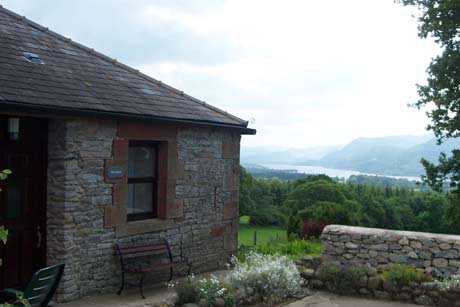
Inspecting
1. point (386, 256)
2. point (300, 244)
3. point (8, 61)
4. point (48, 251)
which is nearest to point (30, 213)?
point (48, 251)

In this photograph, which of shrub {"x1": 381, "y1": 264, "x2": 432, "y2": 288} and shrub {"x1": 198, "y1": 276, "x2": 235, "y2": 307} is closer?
shrub {"x1": 198, "y1": 276, "x2": 235, "y2": 307}

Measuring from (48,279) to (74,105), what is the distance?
2.66m

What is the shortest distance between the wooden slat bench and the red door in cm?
115

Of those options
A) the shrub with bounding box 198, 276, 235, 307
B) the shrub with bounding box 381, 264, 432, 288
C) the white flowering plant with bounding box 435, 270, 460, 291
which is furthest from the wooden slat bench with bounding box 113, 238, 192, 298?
the white flowering plant with bounding box 435, 270, 460, 291

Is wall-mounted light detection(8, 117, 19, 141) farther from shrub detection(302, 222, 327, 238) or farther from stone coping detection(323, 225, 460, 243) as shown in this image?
shrub detection(302, 222, 327, 238)

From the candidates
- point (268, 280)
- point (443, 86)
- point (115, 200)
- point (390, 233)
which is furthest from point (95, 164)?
point (443, 86)

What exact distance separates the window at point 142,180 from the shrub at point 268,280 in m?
1.91

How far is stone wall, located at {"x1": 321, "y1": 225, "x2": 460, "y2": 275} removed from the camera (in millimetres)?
8531

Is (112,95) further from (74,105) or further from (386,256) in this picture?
(386,256)

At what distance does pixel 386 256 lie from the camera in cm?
908

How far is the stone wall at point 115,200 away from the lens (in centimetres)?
707

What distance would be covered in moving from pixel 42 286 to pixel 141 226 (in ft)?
10.6

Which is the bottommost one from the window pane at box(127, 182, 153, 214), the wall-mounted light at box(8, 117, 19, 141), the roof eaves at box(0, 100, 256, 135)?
the window pane at box(127, 182, 153, 214)

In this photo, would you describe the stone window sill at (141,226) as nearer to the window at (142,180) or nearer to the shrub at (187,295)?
the window at (142,180)
